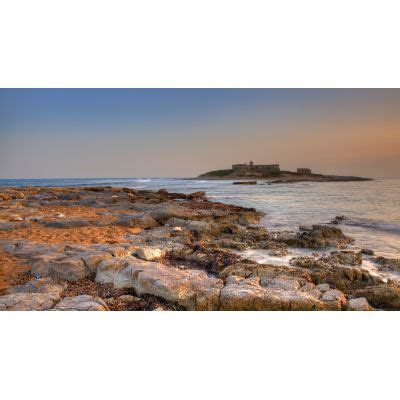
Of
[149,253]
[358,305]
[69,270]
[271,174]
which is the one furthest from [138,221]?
[271,174]

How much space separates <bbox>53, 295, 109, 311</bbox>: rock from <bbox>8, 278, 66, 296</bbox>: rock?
1.06 ft

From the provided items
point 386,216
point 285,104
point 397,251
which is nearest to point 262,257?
point 397,251

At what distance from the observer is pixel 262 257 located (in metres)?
6.43

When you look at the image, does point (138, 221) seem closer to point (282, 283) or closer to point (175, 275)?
point (175, 275)

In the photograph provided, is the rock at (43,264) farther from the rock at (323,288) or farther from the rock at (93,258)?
the rock at (323,288)

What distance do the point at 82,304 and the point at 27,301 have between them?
697mm

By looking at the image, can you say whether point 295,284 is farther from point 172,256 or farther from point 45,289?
point 45,289

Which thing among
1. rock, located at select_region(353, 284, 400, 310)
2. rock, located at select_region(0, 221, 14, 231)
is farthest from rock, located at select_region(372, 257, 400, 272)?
rock, located at select_region(0, 221, 14, 231)

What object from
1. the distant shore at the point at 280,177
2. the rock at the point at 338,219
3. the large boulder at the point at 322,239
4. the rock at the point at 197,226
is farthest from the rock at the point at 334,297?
the distant shore at the point at 280,177
